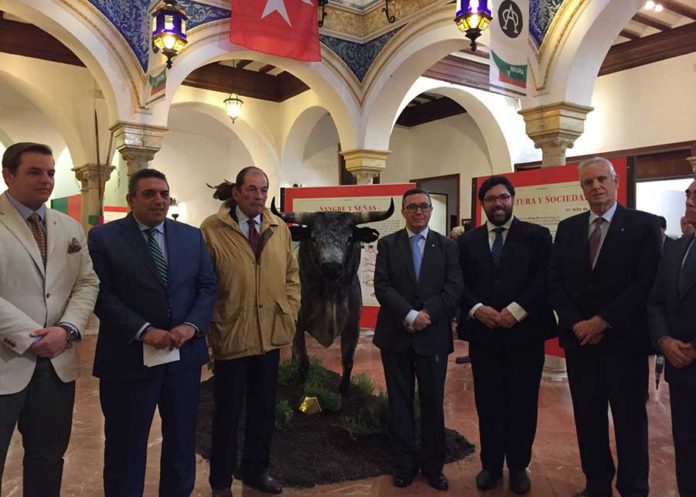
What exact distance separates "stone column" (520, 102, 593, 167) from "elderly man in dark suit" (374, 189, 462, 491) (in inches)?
124

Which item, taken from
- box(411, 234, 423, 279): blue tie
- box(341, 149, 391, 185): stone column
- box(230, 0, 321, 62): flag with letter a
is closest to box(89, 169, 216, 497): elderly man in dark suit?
→ box(411, 234, 423, 279): blue tie

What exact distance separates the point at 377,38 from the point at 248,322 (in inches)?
232

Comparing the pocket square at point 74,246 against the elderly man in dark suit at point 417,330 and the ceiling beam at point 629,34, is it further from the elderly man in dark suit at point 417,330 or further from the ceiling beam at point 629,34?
the ceiling beam at point 629,34

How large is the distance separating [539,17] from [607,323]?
4166 mm

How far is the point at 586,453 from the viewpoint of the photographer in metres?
2.58

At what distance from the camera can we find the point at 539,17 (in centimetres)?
543

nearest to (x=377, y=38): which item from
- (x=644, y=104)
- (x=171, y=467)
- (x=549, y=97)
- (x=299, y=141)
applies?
(x=549, y=97)

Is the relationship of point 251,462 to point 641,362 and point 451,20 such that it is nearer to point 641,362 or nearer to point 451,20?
point 641,362

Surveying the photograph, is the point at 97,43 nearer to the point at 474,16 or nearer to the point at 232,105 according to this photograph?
the point at 232,105

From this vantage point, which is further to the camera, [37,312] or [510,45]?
[510,45]

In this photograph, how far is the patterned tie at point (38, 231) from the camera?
2066 mm

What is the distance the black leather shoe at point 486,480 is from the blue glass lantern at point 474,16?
3756mm

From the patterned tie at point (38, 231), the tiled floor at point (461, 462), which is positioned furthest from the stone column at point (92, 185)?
the patterned tie at point (38, 231)

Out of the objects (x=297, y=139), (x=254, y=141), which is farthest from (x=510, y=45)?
(x=254, y=141)
